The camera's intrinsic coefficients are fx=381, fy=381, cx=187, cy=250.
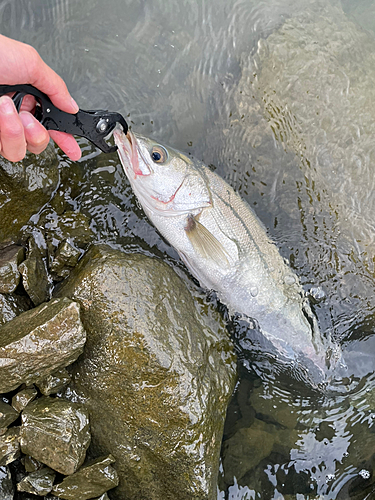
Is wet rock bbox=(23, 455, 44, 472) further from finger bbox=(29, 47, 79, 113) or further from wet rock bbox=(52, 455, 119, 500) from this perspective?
finger bbox=(29, 47, 79, 113)

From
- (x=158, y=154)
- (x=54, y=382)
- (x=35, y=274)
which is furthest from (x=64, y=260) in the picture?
(x=158, y=154)

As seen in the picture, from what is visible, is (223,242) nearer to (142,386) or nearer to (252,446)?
(142,386)

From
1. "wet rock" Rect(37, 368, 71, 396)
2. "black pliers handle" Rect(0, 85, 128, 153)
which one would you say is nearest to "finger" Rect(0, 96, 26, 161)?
"black pliers handle" Rect(0, 85, 128, 153)

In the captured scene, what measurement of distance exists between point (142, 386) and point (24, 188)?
1783mm

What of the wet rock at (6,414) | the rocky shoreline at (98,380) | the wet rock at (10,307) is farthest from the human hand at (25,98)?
the wet rock at (6,414)

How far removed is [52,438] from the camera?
8.67ft

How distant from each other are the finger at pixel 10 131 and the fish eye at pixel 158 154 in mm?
1047

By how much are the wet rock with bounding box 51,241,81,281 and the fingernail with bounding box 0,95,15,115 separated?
1.33m

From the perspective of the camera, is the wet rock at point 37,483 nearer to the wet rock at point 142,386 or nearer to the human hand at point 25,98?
the wet rock at point 142,386

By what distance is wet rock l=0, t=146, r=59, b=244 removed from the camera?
2.93m

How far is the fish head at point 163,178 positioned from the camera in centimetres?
298

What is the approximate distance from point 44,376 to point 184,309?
1143 millimetres

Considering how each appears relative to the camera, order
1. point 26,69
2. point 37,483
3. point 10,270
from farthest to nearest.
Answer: point 10,270 → point 37,483 → point 26,69

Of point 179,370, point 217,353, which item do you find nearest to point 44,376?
point 179,370
